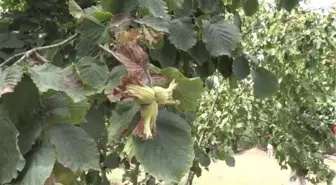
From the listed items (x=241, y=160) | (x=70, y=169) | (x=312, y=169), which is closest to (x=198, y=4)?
(x=70, y=169)

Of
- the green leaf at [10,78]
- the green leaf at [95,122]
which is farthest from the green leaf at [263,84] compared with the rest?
the green leaf at [10,78]

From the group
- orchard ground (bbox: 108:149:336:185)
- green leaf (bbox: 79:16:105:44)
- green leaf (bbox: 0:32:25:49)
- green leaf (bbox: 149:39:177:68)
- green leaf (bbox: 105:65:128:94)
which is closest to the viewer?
green leaf (bbox: 105:65:128:94)

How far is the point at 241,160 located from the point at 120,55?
1117 cm

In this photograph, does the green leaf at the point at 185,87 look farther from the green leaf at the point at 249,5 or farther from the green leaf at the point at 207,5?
the green leaf at the point at 249,5

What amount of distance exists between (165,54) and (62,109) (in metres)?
0.55

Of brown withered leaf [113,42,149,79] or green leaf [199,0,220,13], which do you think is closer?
brown withered leaf [113,42,149,79]

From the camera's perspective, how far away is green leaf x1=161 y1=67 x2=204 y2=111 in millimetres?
544

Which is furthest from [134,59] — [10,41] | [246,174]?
[246,174]

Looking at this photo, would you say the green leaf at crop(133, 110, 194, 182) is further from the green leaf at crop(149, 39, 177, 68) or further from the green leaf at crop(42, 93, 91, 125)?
the green leaf at crop(149, 39, 177, 68)

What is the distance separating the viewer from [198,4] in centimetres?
117

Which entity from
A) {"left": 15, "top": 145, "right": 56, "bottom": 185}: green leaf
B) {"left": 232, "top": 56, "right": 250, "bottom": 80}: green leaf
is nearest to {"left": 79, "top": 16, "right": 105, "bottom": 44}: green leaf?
{"left": 15, "top": 145, "right": 56, "bottom": 185}: green leaf

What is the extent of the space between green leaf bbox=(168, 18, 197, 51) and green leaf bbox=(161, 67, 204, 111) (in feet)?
1.49

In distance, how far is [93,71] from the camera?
0.65 metres

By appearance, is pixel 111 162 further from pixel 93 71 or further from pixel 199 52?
pixel 93 71
